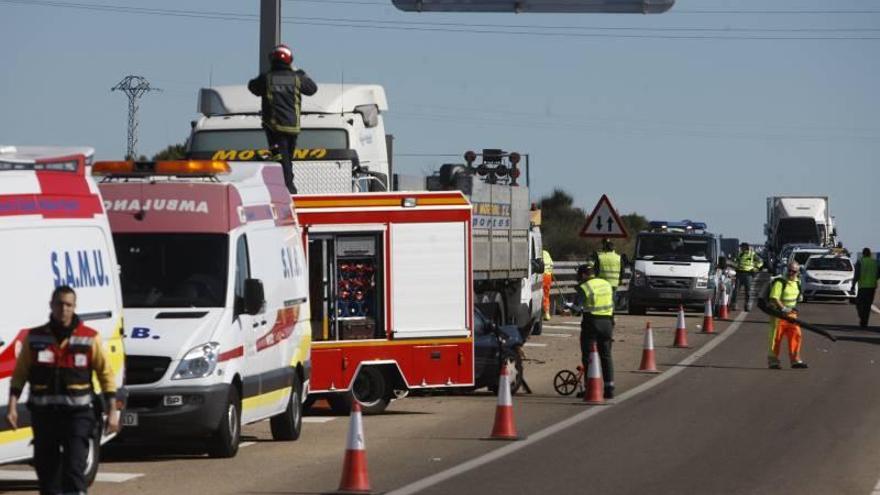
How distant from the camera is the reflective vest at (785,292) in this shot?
1117 inches

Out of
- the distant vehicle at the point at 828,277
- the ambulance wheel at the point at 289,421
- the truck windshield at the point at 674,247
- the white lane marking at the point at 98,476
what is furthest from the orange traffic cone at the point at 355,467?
the distant vehicle at the point at 828,277

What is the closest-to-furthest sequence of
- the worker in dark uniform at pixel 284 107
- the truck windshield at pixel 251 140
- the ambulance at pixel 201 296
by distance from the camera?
the ambulance at pixel 201 296 → the worker in dark uniform at pixel 284 107 → the truck windshield at pixel 251 140

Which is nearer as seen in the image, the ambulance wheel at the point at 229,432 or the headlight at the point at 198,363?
the headlight at the point at 198,363

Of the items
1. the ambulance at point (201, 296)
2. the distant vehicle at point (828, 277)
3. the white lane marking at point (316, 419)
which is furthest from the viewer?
the distant vehicle at point (828, 277)

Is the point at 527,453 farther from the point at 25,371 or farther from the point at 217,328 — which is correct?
the point at 25,371

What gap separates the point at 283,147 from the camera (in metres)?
21.8

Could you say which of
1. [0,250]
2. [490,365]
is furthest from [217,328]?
[490,365]

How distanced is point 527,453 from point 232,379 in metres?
2.68

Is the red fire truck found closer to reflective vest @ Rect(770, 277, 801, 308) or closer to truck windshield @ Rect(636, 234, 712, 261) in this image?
reflective vest @ Rect(770, 277, 801, 308)

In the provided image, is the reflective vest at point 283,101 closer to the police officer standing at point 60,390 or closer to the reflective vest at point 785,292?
the reflective vest at point 785,292

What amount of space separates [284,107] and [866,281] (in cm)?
2228

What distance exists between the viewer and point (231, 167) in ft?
58.0

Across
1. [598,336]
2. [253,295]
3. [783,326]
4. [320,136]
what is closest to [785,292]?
[783,326]

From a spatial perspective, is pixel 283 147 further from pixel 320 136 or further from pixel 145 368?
pixel 145 368
